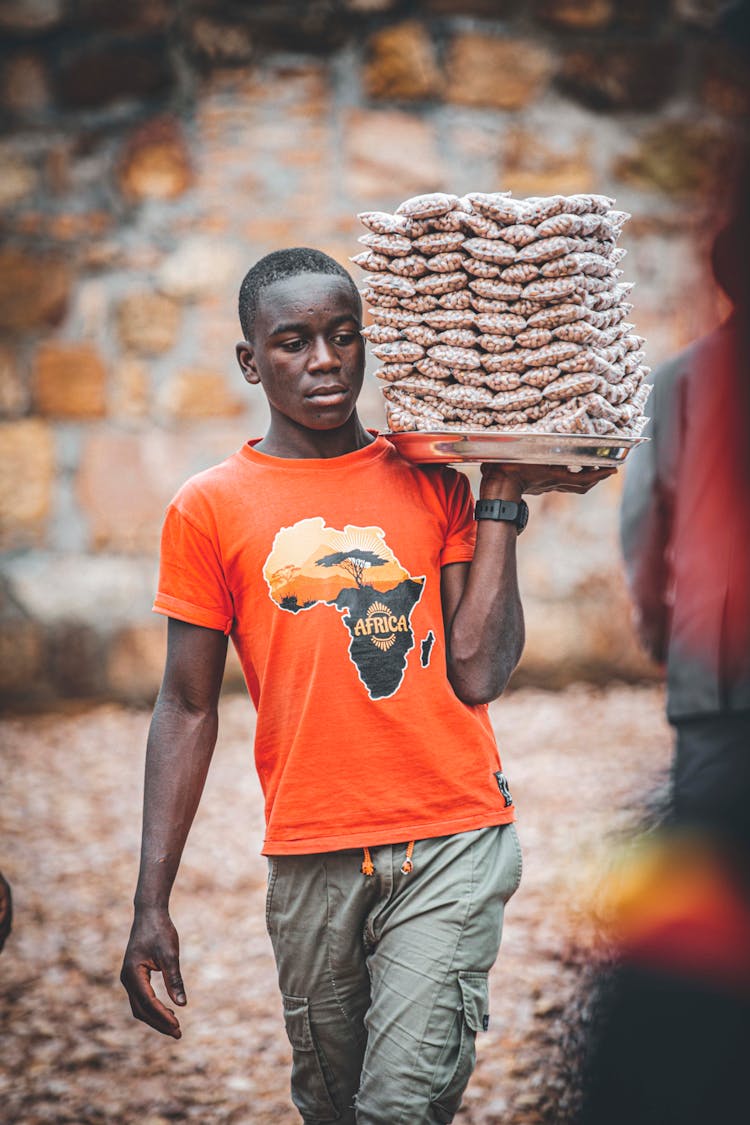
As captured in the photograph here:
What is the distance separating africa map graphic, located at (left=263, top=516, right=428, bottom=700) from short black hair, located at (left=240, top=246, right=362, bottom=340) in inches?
16.7

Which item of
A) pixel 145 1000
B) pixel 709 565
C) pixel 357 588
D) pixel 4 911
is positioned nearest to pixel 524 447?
pixel 357 588

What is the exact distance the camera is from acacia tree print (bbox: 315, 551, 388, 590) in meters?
2.01

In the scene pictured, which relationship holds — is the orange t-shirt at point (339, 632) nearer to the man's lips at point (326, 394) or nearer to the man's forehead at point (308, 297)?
the man's lips at point (326, 394)

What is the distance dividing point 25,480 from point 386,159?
2.38 meters

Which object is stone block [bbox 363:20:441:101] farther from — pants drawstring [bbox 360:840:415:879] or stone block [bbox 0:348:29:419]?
pants drawstring [bbox 360:840:415:879]

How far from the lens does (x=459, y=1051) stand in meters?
1.93

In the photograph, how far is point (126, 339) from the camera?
19.1 ft

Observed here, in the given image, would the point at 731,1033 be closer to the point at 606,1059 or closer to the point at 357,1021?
the point at 606,1059

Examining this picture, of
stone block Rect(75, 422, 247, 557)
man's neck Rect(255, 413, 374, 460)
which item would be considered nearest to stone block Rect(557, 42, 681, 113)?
stone block Rect(75, 422, 247, 557)

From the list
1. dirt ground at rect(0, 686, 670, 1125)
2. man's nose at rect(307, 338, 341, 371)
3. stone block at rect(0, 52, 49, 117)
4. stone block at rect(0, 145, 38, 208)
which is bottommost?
dirt ground at rect(0, 686, 670, 1125)

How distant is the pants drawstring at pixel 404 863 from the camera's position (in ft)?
6.39

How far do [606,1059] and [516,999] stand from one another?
1.46 meters

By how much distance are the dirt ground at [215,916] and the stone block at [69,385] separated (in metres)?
1.51

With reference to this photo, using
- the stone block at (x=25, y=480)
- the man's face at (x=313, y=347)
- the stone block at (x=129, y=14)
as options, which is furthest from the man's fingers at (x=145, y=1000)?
the stone block at (x=129, y=14)
